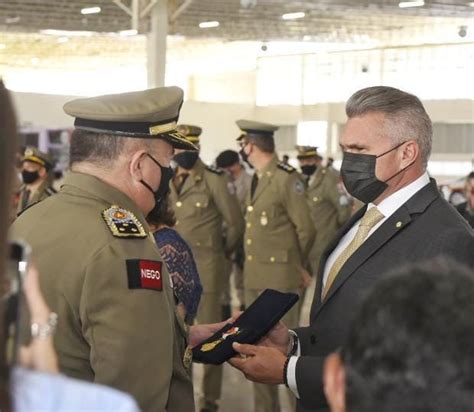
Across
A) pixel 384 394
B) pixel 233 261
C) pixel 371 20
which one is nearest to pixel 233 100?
pixel 371 20

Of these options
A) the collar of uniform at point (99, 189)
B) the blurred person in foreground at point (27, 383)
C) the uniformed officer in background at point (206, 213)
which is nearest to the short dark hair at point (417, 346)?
the blurred person in foreground at point (27, 383)

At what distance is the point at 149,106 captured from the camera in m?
2.87

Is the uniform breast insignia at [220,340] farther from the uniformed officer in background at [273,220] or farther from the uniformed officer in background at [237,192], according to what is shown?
the uniformed officer in background at [237,192]

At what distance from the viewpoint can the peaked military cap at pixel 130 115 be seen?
278 centimetres

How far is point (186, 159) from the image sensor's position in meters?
7.62

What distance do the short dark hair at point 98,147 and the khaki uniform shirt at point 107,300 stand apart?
0.14 m

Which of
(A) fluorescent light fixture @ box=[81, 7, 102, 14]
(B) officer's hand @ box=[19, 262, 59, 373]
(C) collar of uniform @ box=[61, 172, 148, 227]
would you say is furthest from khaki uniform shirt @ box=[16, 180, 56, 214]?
(A) fluorescent light fixture @ box=[81, 7, 102, 14]

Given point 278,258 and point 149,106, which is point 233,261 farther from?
point 149,106

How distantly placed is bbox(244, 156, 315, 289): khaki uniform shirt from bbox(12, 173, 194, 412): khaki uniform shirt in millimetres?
→ 4521

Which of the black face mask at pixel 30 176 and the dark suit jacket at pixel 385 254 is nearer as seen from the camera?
the dark suit jacket at pixel 385 254

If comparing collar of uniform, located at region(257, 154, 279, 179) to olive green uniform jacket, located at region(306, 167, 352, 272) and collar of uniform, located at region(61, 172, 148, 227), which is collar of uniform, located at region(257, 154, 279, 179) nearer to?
collar of uniform, located at region(61, 172, 148, 227)

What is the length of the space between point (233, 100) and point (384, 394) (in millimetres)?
27795

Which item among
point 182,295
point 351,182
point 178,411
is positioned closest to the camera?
point 178,411

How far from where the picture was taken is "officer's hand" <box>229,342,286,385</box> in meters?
3.06
